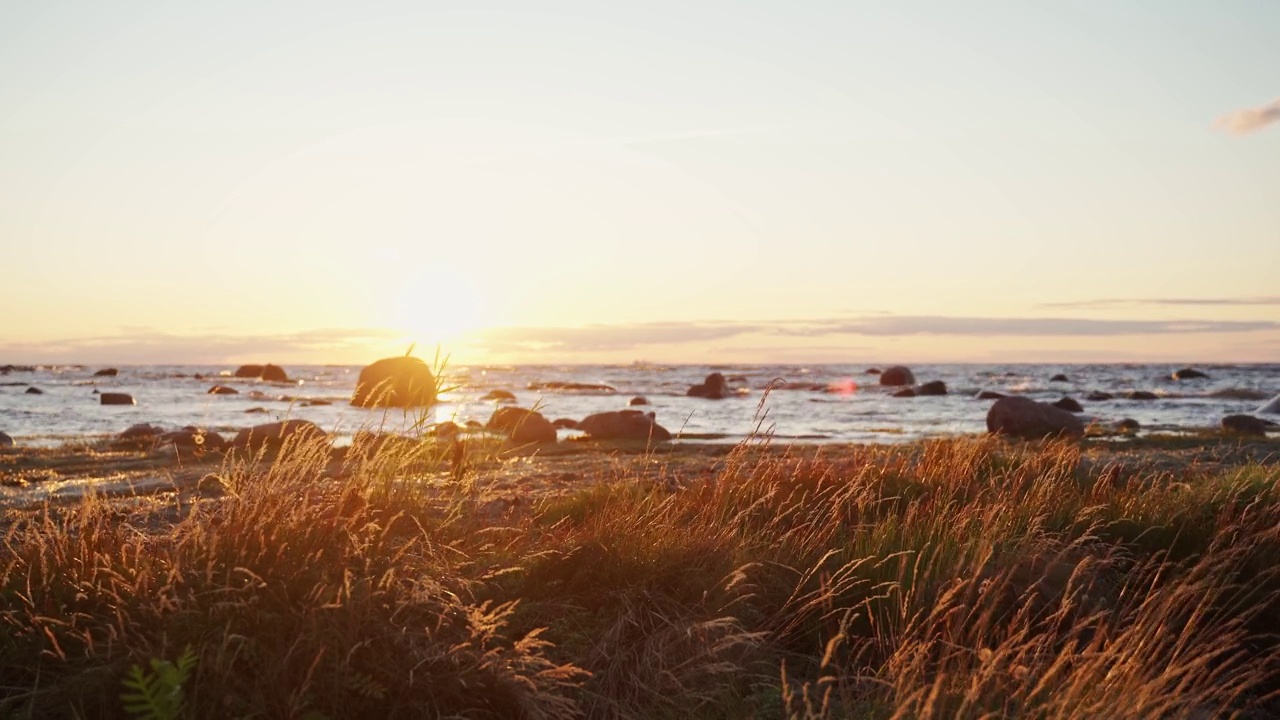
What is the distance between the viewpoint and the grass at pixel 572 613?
12.1ft

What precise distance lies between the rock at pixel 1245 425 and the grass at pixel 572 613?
1818 centimetres

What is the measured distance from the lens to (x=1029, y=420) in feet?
72.7

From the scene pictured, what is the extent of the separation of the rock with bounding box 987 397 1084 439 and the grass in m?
15.3

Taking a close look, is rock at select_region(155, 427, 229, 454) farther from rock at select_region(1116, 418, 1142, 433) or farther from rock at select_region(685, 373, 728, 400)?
rock at select_region(685, 373, 728, 400)

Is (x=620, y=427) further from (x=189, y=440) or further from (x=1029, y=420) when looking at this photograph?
(x=1029, y=420)

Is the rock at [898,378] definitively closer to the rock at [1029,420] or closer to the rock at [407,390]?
the rock at [1029,420]

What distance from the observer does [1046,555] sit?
6305 mm

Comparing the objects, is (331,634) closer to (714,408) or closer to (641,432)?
(641,432)

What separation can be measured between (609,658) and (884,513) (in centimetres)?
404

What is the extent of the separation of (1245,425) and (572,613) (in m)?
23.9

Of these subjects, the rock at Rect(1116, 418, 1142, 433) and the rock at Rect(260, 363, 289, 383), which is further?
the rock at Rect(260, 363, 289, 383)

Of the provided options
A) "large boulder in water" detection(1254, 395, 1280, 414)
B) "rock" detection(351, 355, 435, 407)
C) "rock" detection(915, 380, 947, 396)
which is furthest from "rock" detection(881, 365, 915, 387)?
"rock" detection(351, 355, 435, 407)

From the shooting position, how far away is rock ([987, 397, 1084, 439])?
72.1 ft

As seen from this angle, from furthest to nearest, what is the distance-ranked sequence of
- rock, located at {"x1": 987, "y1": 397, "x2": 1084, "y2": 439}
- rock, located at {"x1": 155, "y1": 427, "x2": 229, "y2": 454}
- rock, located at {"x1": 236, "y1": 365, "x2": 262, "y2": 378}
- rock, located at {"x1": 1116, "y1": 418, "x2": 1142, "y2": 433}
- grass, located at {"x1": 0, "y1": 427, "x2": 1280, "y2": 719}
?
rock, located at {"x1": 236, "y1": 365, "x2": 262, "y2": 378} < rock, located at {"x1": 1116, "y1": 418, "x2": 1142, "y2": 433} < rock, located at {"x1": 987, "y1": 397, "x2": 1084, "y2": 439} < rock, located at {"x1": 155, "y1": 427, "x2": 229, "y2": 454} < grass, located at {"x1": 0, "y1": 427, "x2": 1280, "y2": 719}
